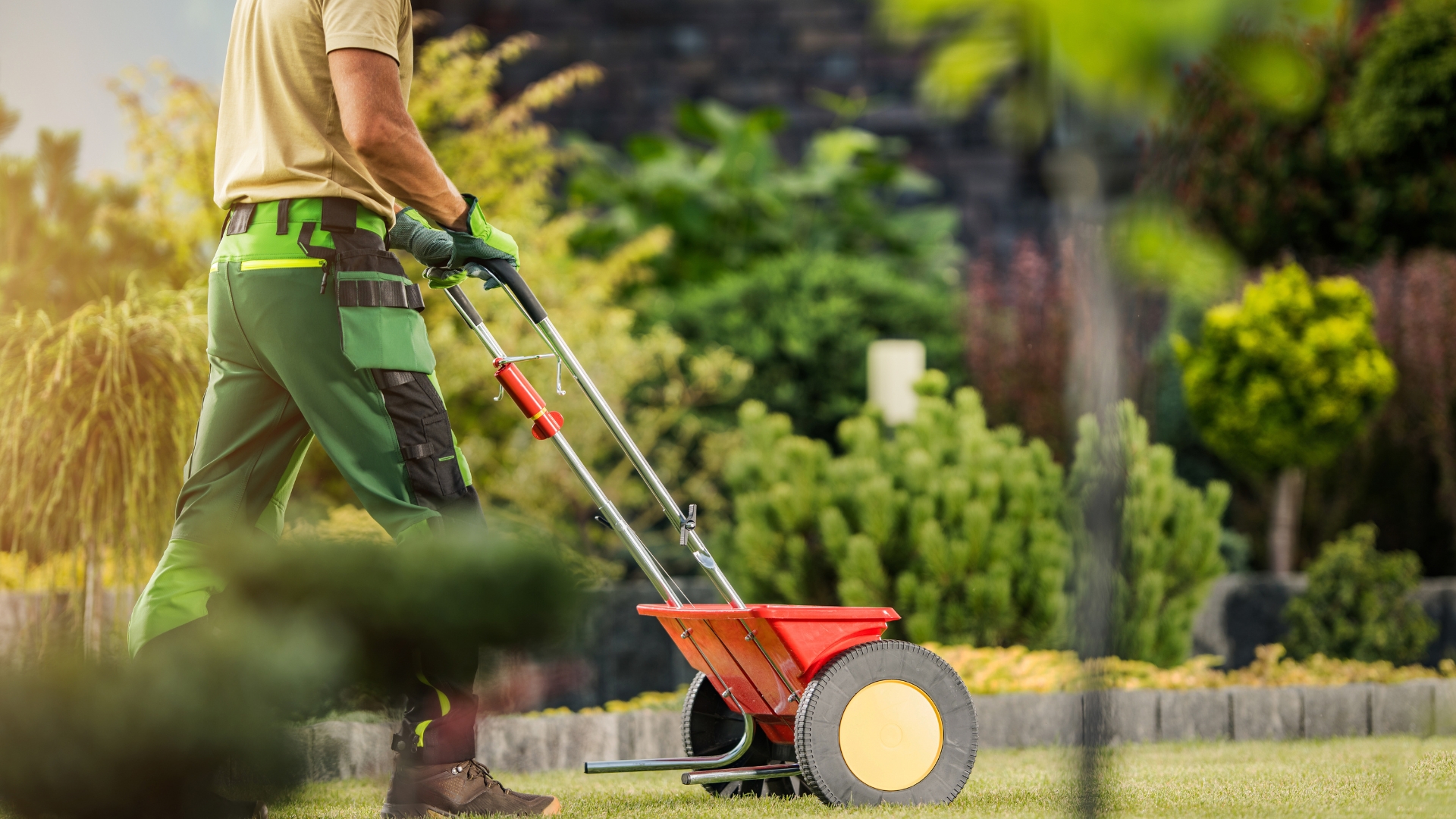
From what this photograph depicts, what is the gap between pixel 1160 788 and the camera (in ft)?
8.43

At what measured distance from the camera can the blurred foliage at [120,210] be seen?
4.48m

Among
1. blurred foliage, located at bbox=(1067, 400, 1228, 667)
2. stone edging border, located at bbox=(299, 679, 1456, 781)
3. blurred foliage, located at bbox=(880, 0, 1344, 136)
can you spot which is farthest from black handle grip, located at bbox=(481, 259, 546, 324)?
blurred foliage, located at bbox=(1067, 400, 1228, 667)

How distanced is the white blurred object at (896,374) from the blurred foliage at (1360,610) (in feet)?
6.33

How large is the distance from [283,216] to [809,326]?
4.47 metres

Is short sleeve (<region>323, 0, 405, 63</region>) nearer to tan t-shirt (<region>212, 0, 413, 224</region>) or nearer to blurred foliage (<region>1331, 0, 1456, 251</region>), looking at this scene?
tan t-shirt (<region>212, 0, 413, 224</region>)

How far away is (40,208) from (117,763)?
13.0ft

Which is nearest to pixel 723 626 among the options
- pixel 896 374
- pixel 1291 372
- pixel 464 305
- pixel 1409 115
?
pixel 464 305

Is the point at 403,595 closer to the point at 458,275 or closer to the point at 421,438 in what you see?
the point at 421,438

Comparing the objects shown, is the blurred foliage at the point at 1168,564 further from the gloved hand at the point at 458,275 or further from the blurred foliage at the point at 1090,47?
the blurred foliage at the point at 1090,47

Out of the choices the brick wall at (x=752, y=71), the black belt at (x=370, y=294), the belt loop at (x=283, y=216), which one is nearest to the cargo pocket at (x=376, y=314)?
the black belt at (x=370, y=294)

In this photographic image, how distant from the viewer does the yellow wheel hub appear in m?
2.29

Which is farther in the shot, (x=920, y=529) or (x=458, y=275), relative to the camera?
(x=920, y=529)

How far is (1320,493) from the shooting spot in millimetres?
6492

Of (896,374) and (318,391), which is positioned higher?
(896,374)
